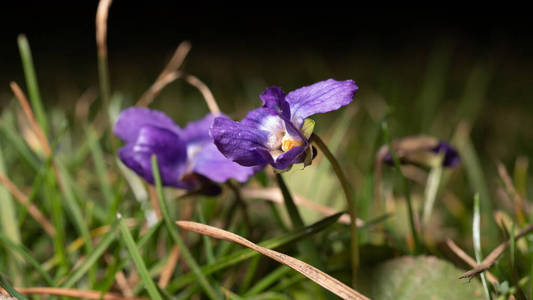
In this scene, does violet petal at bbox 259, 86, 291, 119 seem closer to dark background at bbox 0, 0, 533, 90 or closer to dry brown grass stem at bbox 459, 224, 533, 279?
dry brown grass stem at bbox 459, 224, 533, 279

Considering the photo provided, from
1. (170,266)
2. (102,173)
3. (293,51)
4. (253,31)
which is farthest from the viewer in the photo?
(253,31)

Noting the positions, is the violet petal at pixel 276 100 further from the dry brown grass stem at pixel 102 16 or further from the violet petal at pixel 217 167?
the dry brown grass stem at pixel 102 16

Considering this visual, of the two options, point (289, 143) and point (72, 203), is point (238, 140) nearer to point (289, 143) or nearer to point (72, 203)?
point (289, 143)

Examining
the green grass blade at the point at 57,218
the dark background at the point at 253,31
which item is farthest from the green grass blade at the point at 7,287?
the dark background at the point at 253,31

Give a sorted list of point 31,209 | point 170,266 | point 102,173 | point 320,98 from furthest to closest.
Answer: point 102,173 < point 31,209 < point 170,266 < point 320,98

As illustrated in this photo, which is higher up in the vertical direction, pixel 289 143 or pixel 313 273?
pixel 289 143

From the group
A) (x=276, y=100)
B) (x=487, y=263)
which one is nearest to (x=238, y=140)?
(x=276, y=100)
